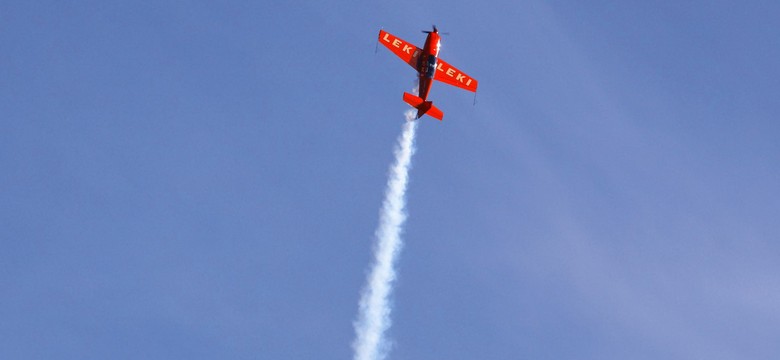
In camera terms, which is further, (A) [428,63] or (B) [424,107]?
(A) [428,63]

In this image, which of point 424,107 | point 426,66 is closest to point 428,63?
point 426,66

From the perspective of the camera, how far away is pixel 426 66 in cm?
12525

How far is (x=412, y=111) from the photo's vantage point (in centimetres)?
12294

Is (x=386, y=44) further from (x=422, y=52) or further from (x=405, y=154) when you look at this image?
(x=405, y=154)

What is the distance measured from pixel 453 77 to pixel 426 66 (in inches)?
211

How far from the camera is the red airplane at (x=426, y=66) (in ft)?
400

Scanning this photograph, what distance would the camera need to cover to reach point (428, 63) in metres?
125

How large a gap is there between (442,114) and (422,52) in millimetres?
8547

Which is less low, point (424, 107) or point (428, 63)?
point (428, 63)

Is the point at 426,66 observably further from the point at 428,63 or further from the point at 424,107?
the point at 424,107

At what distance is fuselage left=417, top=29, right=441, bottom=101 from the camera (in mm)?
124375

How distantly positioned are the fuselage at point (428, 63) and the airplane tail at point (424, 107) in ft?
6.84

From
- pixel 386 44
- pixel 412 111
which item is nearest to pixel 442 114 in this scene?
pixel 412 111

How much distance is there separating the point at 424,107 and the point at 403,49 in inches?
344
